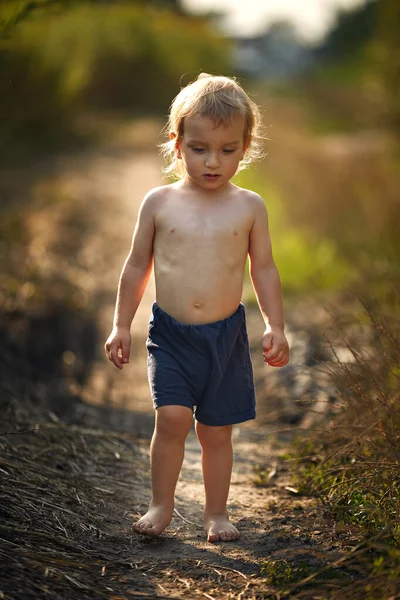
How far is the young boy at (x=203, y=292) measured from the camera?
3.04 meters

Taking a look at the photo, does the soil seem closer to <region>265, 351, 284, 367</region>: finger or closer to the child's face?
<region>265, 351, 284, 367</region>: finger

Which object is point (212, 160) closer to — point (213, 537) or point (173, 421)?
point (173, 421)

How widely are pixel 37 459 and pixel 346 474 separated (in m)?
1.18

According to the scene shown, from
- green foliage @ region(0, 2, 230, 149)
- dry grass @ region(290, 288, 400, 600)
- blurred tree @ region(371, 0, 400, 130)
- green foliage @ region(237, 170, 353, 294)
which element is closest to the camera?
dry grass @ region(290, 288, 400, 600)

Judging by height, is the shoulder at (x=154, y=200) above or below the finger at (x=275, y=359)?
above

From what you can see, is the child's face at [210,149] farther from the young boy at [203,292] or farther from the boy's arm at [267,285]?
the boy's arm at [267,285]

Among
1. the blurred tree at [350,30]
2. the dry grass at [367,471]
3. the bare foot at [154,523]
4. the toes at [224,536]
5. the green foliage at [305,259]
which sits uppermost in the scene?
the blurred tree at [350,30]

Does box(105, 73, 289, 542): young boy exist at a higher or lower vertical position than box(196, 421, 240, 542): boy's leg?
higher

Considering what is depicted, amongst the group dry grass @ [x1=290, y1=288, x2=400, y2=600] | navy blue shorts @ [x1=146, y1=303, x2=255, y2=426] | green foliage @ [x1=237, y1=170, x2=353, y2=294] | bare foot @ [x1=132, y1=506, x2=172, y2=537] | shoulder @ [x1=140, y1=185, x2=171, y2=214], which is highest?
shoulder @ [x1=140, y1=185, x2=171, y2=214]

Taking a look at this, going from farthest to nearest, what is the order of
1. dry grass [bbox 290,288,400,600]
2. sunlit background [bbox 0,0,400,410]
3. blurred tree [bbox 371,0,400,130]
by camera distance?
1. blurred tree [bbox 371,0,400,130]
2. sunlit background [bbox 0,0,400,410]
3. dry grass [bbox 290,288,400,600]

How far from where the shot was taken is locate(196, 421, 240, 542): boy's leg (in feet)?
10.3

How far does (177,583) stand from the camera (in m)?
2.74

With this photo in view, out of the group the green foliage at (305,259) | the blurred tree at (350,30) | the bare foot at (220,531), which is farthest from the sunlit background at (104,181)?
the blurred tree at (350,30)

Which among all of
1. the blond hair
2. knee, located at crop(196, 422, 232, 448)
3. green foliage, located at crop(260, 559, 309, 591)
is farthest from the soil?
the blond hair
